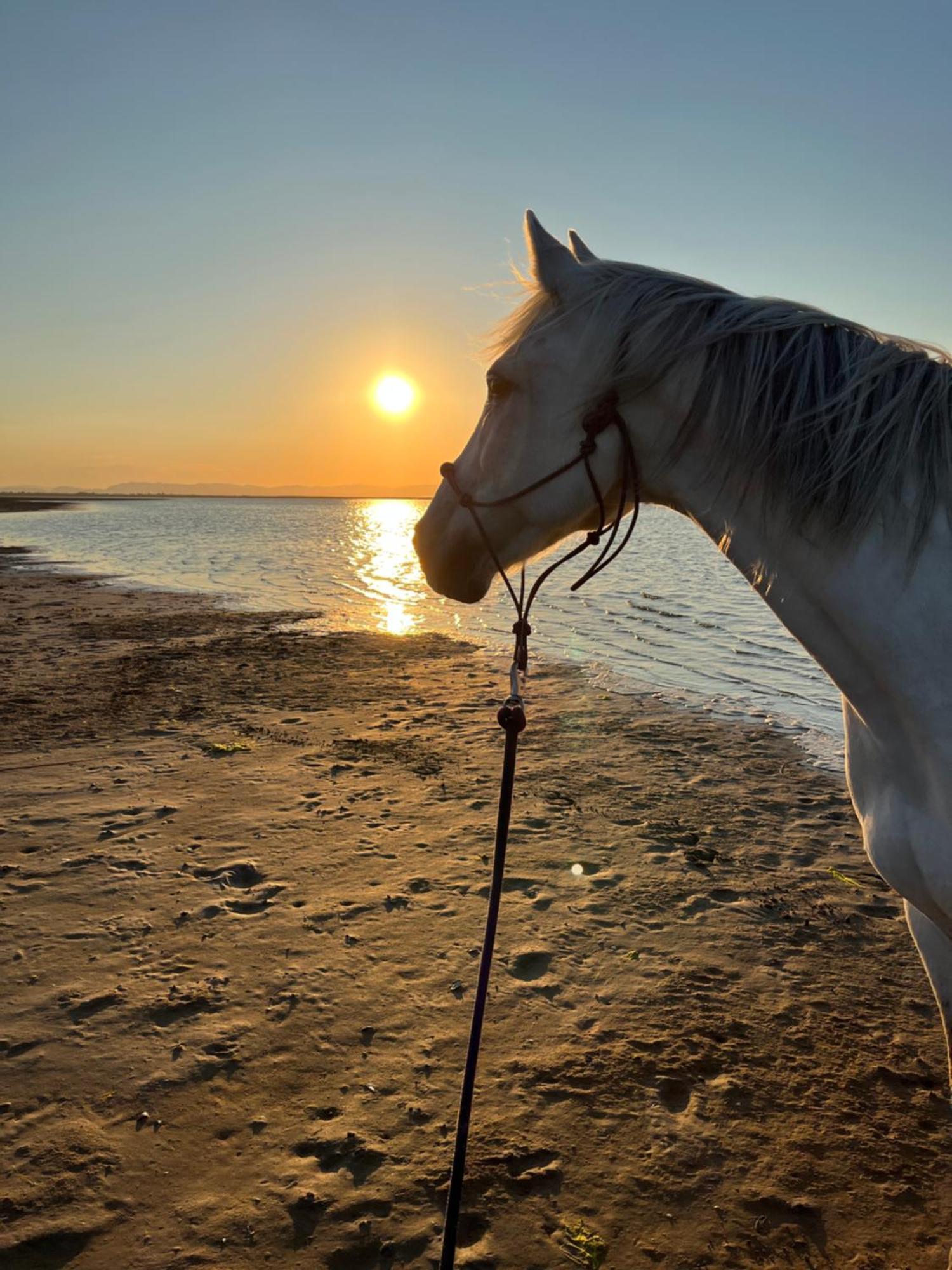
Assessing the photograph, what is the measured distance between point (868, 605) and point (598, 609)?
15.8 meters

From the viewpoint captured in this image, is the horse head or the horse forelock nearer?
the horse forelock

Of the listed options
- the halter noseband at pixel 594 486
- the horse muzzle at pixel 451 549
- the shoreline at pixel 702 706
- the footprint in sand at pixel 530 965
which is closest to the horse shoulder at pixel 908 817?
the halter noseband at pixel 594 486

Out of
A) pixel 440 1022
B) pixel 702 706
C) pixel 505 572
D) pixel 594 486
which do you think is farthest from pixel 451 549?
pixel 702 706

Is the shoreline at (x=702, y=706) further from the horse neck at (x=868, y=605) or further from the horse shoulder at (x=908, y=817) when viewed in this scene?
the horse neck at (x=868, y=605)

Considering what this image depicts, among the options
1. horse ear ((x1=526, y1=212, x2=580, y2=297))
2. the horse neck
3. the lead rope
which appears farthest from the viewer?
horse ear ((x1=526, y1=212, x2=580, y2=297))

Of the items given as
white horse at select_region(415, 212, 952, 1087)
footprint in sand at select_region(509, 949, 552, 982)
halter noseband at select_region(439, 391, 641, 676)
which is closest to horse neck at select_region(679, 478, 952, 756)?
white horse at select_region(415, 212, 952, 1087)

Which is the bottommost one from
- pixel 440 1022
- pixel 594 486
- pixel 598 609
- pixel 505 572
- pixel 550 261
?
pixel 440 1022

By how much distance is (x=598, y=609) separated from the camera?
1720 centimetres

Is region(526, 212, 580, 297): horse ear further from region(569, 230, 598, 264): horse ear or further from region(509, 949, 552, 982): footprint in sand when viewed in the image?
region(509, 949, 552, 982): footprint in sand

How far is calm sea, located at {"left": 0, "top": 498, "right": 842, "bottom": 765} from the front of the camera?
31.5 ft

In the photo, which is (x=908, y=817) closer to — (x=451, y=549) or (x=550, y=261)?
(x=451, y=549)

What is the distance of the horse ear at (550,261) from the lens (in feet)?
5.91

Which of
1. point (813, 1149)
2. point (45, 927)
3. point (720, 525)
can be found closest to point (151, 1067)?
point (45, 927)

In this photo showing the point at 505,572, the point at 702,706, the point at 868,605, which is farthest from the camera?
the point at 702,706
